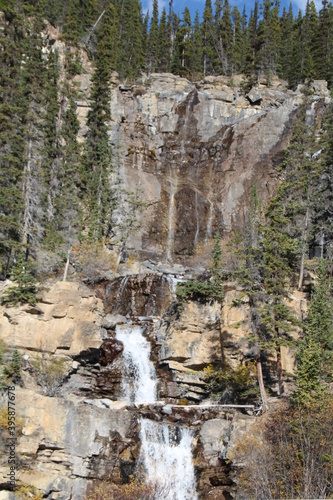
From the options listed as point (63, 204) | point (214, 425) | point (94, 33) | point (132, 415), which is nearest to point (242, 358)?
point (214, 425)

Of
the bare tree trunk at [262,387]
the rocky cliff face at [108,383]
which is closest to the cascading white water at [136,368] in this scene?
the rocky cliff face at [108,383]

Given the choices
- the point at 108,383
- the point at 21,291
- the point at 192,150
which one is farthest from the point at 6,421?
the point at 192,150

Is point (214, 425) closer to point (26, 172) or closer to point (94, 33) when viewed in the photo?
point (26, 172)

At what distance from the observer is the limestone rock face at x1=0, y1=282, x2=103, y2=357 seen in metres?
25.3

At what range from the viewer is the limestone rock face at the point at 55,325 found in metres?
25.3

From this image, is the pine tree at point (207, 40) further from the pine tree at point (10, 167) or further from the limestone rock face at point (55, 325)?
the limestone rock face at point (55, 325)

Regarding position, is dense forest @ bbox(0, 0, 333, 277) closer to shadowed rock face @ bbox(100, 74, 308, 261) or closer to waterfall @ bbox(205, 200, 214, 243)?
shadowed rock face @ bbox(100, 74, 308, 261)

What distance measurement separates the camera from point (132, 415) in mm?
21938

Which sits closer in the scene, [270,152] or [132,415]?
[132,415]

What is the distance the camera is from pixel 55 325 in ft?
86.9

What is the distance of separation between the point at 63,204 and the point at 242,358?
70.2 feet

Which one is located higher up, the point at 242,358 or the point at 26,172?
the point at 26,172

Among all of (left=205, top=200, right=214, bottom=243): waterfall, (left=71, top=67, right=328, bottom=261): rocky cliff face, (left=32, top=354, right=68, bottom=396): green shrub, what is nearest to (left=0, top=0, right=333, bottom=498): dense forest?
(left=71, top=67, right=328, bottom=261): rocky cliff face

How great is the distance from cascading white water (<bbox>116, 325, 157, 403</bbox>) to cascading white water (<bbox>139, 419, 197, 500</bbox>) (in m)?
3.75
